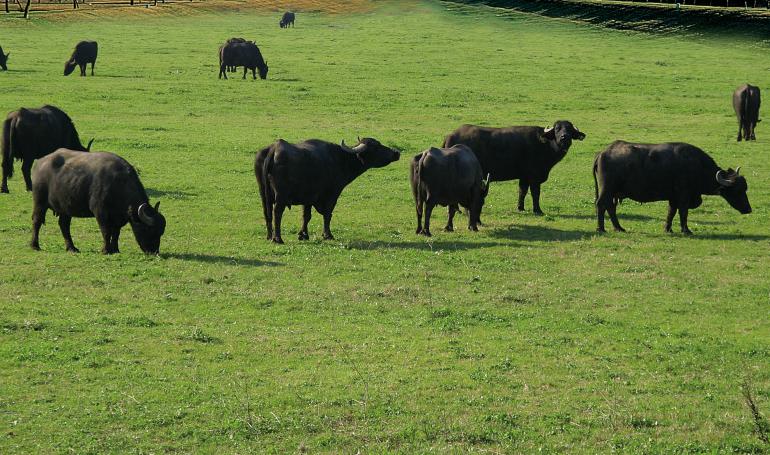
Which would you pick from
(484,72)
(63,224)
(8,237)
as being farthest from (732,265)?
(484,72)

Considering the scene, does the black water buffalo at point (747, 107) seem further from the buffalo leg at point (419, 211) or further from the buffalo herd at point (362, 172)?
the buffalo leg at point (419, 211)

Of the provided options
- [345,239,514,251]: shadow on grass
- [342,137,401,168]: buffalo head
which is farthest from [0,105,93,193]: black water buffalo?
[345,239,514,251]: shadow on grass

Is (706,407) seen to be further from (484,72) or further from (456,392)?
(484,72)

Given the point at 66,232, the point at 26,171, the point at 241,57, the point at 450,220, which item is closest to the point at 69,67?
the point at 241,57

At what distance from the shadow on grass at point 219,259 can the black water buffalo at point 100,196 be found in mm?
420

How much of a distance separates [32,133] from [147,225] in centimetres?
746

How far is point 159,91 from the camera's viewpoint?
44.7 meters

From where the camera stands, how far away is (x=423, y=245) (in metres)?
20.8

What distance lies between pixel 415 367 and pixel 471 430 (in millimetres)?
2134

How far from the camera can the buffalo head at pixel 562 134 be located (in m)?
23.9

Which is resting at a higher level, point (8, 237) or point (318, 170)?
point (318, 170)

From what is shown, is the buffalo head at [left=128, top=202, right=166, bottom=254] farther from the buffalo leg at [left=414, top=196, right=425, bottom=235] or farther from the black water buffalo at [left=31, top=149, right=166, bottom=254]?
the buffalo leg at [left=414, top=196, right=425, bottom=235]

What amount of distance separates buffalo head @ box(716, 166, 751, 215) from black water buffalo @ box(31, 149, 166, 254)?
10730 millimetres

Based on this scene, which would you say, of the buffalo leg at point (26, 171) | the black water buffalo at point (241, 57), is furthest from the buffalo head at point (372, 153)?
the black water buffalo at point (241, 57)
